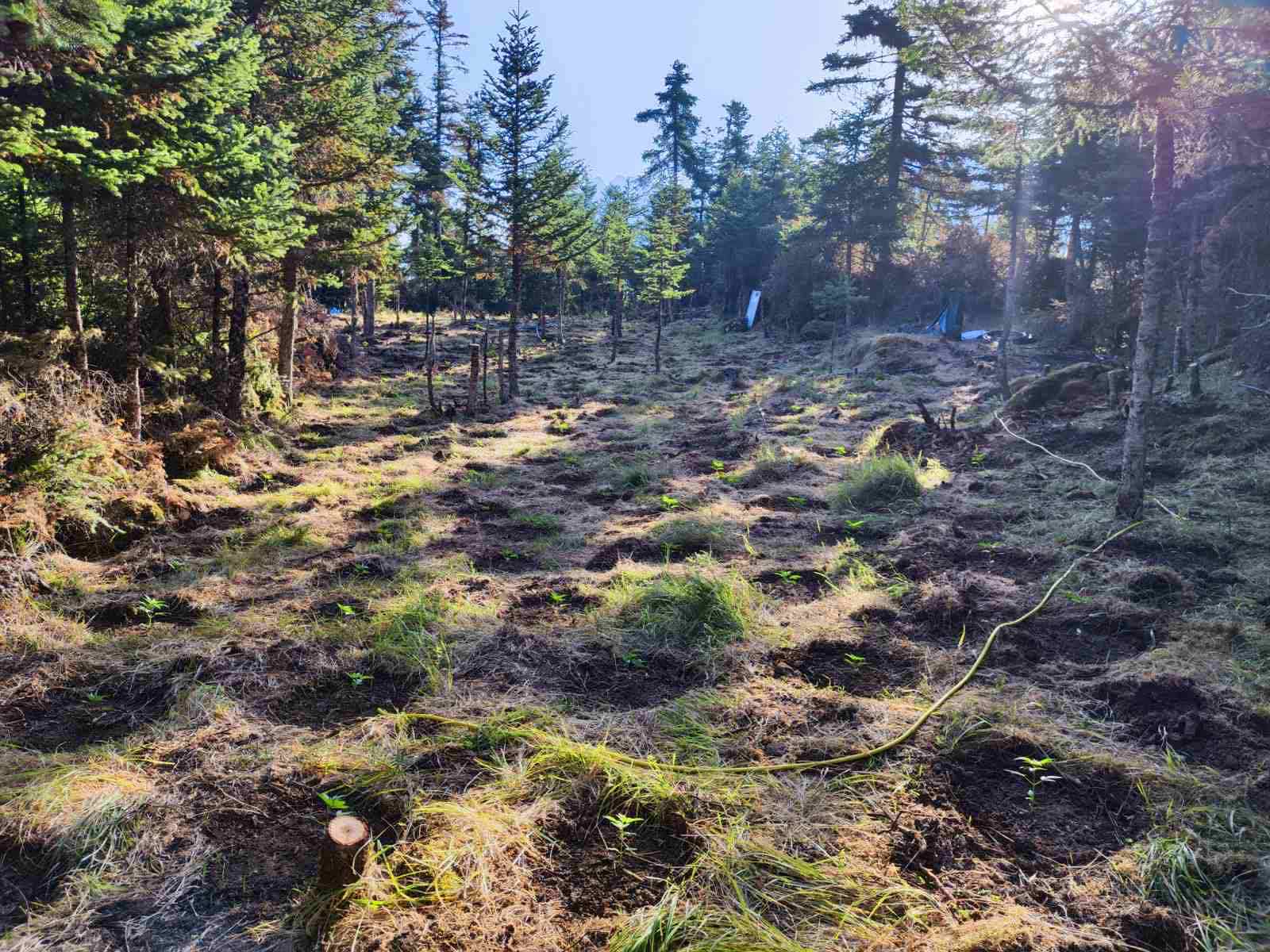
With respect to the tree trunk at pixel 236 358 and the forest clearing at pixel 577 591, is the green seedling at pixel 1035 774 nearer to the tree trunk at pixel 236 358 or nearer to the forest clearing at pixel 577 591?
the forest clearing at pixel 577 591

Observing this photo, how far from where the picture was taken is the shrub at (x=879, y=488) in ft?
31.5

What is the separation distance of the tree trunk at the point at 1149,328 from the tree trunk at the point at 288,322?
1393 centimetres

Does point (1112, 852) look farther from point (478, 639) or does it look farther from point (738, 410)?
point (738, 410)

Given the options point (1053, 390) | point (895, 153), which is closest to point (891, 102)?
point (895, 153)

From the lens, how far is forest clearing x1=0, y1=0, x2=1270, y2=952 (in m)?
3.03

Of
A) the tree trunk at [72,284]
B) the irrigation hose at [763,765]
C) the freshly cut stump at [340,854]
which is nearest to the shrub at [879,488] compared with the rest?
the irrigation hose at [763,765]

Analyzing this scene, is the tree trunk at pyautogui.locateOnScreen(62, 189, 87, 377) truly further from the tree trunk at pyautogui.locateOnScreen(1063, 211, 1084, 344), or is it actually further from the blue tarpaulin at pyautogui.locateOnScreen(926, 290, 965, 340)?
the blue tarpaulin at pyautogui.locateOnScreen(926, 290, 965, 340)

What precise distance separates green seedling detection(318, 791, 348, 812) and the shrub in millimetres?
7582

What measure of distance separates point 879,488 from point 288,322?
42.4ft

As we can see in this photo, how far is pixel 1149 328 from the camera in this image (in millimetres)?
7902

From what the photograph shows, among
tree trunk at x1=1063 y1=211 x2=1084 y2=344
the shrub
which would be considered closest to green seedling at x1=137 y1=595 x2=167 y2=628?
the shrub

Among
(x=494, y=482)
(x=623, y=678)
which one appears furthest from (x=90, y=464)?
(x=623, y=678)

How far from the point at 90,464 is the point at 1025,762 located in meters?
9.28

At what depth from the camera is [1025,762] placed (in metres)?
3.98
